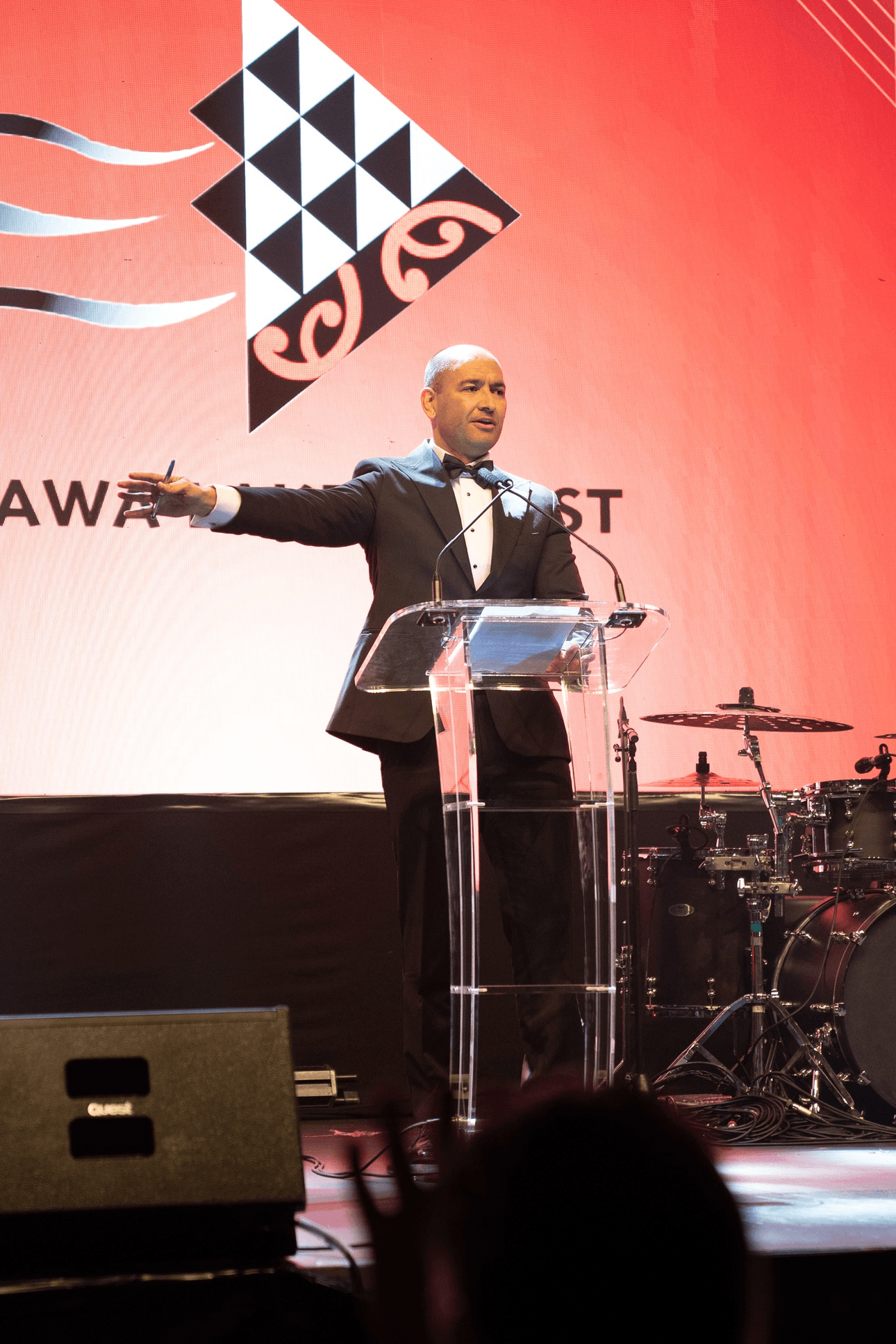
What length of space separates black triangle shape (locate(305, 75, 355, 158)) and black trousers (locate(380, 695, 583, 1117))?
85.2 inches

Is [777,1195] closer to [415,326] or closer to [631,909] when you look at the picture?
[631,909]

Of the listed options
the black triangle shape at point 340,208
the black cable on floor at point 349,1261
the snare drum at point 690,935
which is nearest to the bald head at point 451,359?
the black triangle shape at point 340,208

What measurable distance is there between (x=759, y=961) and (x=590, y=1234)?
11.6 feet

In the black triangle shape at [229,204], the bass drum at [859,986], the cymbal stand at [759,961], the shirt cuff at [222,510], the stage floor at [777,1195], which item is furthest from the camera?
the black triangle shape at [229,204]

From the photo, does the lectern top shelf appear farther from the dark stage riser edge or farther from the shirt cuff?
the dark stage riser edge

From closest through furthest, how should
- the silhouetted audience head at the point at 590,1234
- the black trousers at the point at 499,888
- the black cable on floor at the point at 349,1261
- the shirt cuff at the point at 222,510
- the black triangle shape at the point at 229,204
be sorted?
the silhouetted audience head at the point at 590,1234 → the black cable on floor at the point at 349,1261 → the black trousers at the point at 499,888 → the shirt cuff at the point at 222,510 → the black triangle shape at the point at 229,204

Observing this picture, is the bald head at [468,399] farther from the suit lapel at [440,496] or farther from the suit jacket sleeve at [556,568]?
the suit jacket sleeve at [556,568]

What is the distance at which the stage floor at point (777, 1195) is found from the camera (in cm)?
158

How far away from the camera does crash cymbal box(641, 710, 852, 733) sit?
13.0 feet

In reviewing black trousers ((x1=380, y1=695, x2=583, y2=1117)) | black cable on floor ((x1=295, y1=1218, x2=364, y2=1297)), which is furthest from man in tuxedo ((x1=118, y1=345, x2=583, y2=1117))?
black cable on floor ((x1=295, y1=1218, x2=364, y2=1297))

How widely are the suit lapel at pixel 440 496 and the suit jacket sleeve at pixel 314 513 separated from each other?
0.29ft

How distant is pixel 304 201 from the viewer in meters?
4.20

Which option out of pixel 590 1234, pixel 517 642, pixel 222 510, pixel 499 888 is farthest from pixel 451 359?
pixel 590 1234

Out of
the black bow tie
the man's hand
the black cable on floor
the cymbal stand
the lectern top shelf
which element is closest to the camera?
the black cable on floor
